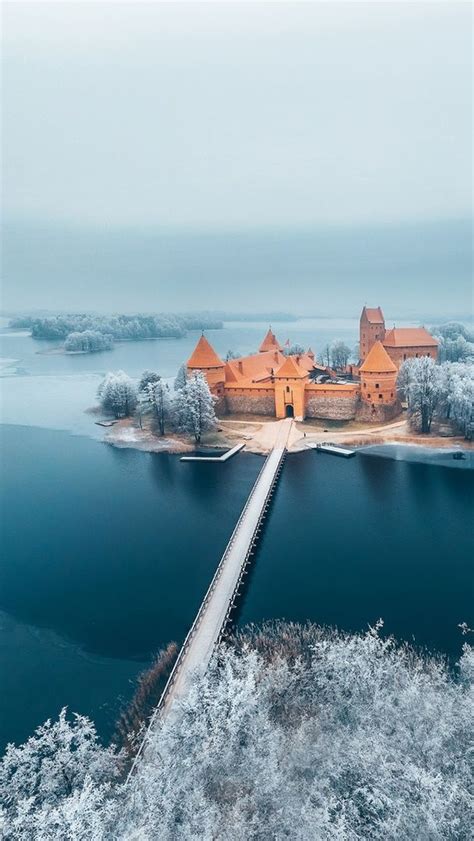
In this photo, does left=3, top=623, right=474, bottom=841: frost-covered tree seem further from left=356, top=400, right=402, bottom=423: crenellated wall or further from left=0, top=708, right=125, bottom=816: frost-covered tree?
left=356, top=400, right=402, bottom=423: crenellated wall

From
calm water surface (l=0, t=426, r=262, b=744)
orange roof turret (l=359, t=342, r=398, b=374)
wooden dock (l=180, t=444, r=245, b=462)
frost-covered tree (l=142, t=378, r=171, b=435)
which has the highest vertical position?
orange roof turret (l=359, t=342, r=398, b=374)

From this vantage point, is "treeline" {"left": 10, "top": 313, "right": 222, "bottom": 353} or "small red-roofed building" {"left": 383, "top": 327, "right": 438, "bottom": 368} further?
"treeline" {"left": 10, "top": 313, "right": 222, "bottom": 353}

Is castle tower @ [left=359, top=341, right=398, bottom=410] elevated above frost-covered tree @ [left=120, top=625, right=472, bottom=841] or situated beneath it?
elevated above

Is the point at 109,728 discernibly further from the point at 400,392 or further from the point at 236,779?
the point at 400,392

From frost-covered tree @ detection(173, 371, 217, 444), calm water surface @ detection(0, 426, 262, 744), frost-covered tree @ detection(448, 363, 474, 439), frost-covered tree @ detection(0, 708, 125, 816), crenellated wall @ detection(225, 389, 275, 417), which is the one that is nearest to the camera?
frost-covered tree @ detection(0, 708, 125, 816)

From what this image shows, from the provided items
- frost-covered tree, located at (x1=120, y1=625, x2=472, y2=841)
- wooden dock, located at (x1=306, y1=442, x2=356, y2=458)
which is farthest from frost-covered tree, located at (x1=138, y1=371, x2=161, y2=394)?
frost-covered tree, located at (x1=120, y1=625, x2=472, y2=841)

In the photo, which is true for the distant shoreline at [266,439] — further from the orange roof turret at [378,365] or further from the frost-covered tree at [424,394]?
the orange roof turret at [378,365]

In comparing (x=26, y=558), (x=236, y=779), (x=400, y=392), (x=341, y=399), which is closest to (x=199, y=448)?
(x=341, y=399)

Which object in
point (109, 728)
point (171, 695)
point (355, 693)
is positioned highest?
point (355, 693)
